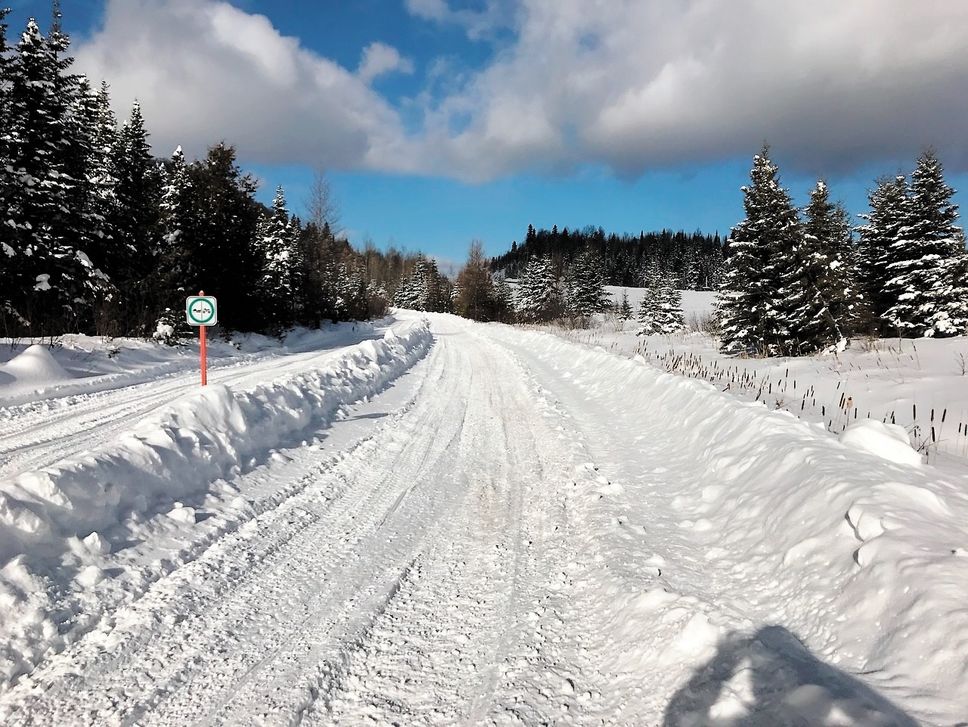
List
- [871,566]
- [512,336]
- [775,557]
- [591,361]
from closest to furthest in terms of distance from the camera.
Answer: [871,566], [775,557], [591,361], [512,336]

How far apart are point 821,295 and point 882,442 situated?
1771 cm

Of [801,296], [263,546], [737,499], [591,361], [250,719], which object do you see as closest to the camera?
[250,719]

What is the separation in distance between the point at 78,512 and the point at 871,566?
17.5 feet

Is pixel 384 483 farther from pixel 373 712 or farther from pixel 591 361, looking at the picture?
pixel 591 361

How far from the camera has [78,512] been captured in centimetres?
392

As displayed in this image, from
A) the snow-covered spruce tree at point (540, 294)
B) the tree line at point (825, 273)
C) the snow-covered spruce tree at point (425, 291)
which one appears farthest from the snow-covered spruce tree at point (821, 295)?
the snow-covered spruce tree at point (425, 291)

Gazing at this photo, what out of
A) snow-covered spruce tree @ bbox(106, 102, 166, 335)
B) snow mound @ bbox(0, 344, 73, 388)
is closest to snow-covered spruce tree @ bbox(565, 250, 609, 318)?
snow-covered spruce tree @ bbox(106, 102, 166, 335)

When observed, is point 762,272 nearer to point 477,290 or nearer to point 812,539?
point 812,539

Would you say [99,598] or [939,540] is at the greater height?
[939,540]

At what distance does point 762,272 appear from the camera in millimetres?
23562

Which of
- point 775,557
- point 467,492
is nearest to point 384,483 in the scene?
point 467,492

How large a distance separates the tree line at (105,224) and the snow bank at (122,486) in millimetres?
10966

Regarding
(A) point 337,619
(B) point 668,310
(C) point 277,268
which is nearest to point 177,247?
(C) point 277,268

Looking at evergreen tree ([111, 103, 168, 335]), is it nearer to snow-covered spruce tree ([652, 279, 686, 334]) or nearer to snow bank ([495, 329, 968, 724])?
snow bank ([495, 329, 968, 724])
